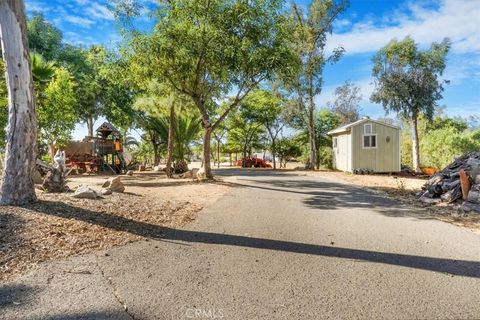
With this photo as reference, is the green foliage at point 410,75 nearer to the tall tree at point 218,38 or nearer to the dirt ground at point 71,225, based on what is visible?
the tall tree at point 218,38

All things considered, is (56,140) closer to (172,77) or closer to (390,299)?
(172,77)

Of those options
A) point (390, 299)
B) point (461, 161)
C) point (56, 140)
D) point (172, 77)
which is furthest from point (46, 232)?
point (56, 140)

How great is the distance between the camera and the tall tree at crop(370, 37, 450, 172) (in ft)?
66.5

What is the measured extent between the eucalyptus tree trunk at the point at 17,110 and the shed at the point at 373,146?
17.9m

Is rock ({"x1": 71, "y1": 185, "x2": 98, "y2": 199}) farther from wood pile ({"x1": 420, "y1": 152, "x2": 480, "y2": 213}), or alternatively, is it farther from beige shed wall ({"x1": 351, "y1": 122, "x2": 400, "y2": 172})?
beige shed wall ({"x1": 351, "y1": 122, "x2": 400, "y2": 172})

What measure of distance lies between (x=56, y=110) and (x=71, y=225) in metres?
12.9

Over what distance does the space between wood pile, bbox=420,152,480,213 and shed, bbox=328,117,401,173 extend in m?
10.8

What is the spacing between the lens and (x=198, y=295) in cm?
286

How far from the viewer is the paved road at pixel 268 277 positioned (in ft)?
8.50

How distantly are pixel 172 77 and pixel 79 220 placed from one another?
8896mm

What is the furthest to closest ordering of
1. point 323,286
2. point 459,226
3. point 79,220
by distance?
1. point 459,226
2. point 79,220
3. point 323,286

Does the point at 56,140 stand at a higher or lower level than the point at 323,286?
higher
